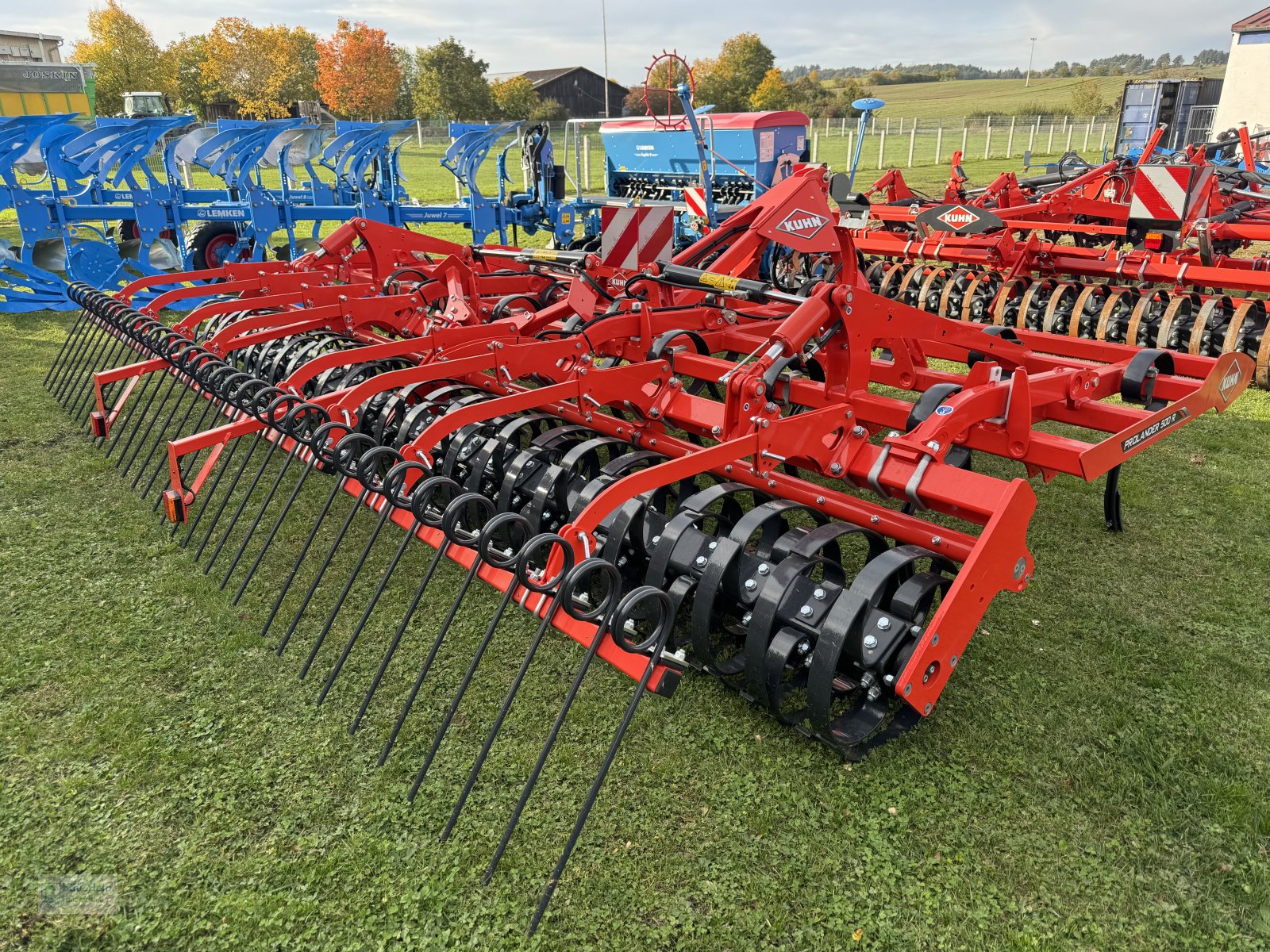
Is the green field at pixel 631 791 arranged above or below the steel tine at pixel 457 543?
below

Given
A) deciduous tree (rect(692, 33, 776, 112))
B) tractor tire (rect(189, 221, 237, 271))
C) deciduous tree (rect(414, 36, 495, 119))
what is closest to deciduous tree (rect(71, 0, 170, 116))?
deciduous tree (rect(414, 36, 495, 119))

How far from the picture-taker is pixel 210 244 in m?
9.97

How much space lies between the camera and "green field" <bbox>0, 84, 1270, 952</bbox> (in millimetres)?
2309

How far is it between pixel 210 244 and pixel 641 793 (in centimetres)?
959

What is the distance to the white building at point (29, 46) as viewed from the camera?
123ft

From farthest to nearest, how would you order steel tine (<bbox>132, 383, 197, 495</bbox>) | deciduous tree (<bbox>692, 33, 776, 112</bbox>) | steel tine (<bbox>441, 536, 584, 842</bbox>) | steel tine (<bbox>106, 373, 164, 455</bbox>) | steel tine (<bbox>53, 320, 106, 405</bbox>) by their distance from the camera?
deciduous tree (<bbox>692, 33, 776, 112</bbox>), steel tine (<bbox>53, 320, 106, 405</bbox>), steel tine (<bbox>106, 373, 164, 455</bbox>), steel tine (<bbox>132, 383, 197, 495</bbox>), steel tine (<bbox>441, 536, 584, 842</bbox>)

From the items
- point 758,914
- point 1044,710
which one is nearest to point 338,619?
point 758,914

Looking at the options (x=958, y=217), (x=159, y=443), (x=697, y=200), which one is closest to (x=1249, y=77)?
(x=697, y=200)

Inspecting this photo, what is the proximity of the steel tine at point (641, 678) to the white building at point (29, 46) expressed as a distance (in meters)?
46.6

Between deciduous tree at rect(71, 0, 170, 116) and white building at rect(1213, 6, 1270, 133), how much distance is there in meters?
44.4

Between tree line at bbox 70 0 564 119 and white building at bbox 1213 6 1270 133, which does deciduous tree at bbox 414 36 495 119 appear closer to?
tree line at bbox 70 0 564 119

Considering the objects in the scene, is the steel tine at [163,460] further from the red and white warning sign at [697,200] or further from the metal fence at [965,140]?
the metal fence at [965,140]

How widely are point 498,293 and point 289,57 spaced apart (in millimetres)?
50519

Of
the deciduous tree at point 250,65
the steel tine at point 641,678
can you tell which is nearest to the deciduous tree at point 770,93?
the deciduous tree at point 250,65
